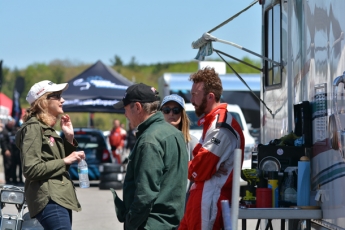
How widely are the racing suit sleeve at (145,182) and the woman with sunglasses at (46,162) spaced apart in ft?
3.39

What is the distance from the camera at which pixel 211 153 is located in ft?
18.6

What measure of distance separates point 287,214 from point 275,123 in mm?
2244

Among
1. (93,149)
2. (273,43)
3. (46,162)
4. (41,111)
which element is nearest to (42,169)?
(46,162)

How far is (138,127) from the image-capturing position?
4.72 metres

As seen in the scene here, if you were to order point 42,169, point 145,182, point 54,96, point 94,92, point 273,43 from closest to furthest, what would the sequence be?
point 145,182 → point 42,169 → point 54,96 → point 273,43 → point 94,92

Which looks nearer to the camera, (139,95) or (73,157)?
(139,95)

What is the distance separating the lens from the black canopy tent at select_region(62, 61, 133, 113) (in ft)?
67.4

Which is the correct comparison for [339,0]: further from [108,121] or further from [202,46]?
[108,121]

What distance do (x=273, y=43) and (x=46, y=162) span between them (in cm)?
308

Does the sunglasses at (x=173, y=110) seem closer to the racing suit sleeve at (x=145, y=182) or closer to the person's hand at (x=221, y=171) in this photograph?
the person's hand at (x=221, y=171)

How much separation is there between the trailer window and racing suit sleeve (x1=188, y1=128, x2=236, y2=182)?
5.28 ft

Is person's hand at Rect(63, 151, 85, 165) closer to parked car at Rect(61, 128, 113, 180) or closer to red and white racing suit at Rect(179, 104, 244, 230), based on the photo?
red and white racing suit at Rect(179, 104, 244, 230)

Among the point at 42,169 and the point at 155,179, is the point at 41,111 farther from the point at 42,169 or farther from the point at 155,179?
the point at 155,179

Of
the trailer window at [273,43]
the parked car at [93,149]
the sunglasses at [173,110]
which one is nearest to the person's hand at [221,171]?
the sunglasses at [173,110]
